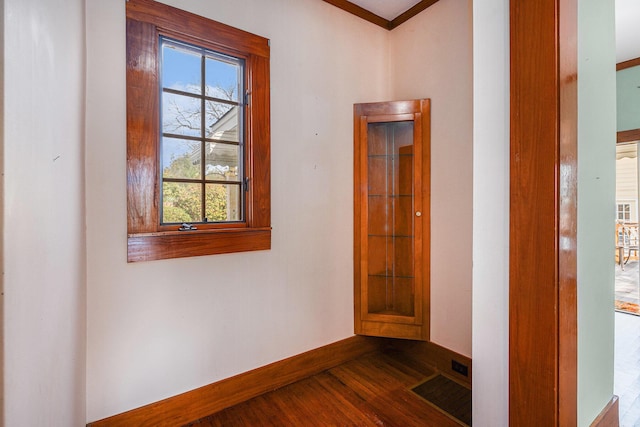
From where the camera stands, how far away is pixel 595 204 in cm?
117

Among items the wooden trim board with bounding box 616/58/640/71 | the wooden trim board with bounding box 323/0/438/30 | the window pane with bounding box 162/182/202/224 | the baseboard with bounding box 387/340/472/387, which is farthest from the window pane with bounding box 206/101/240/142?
the wooden trim board with bounding box 616/58/640/71

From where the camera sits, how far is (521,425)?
3.10 ft

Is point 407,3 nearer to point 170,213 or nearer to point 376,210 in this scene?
point 376,210

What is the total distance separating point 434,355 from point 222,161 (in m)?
1.98

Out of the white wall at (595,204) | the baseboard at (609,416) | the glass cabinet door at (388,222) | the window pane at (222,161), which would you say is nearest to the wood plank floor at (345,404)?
the glass cabinet door at (388,222)

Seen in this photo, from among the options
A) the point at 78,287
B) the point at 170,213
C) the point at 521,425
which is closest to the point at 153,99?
the point at 170,213

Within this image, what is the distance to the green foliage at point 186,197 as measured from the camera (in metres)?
1.66

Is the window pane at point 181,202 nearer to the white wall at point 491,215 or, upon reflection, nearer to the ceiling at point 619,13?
the white wall at point 491,215

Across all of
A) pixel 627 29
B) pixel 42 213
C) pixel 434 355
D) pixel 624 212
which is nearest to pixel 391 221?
pixel 434 355

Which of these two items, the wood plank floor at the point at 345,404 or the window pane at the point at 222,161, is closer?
the wood plank floor at the point at 345,404

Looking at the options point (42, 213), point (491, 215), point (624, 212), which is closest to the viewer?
point (42, 213)

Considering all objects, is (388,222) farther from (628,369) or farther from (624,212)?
(624,212)

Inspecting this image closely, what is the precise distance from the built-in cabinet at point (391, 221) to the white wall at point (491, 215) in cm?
120

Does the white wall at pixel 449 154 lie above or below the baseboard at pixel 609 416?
above
